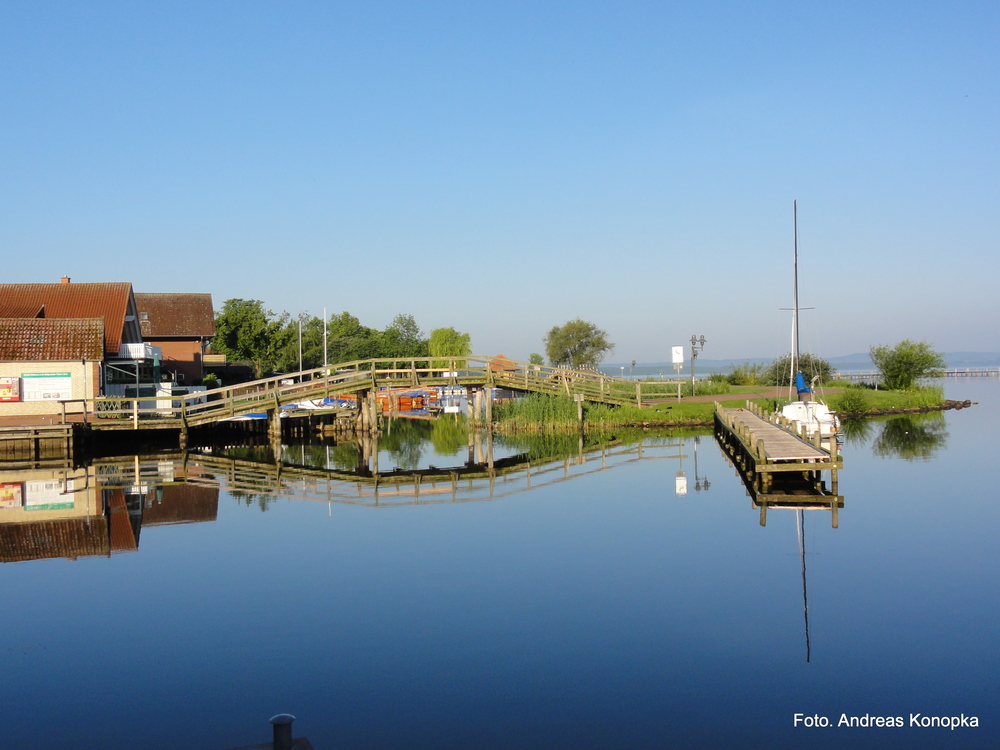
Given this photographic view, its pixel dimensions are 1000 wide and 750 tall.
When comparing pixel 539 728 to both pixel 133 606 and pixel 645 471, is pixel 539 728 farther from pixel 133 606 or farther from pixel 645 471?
pixel 645 471

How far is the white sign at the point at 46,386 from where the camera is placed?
118 feet

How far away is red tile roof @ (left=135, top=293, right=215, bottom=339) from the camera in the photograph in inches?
2153

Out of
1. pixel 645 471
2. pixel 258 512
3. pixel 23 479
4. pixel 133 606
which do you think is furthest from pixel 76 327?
pixel 133 606

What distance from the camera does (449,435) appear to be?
41.4m

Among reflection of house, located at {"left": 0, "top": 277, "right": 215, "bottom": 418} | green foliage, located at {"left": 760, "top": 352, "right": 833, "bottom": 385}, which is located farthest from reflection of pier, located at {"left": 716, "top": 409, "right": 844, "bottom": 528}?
green foliage, located at {"left": 760, "top": 352, "right": 833, "bottom": 385}

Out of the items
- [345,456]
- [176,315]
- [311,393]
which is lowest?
[345,456]

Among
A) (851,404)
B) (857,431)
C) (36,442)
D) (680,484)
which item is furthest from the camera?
(851,404)

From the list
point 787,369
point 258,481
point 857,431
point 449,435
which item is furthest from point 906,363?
point 258,481

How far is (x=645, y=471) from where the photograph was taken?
25875 mm

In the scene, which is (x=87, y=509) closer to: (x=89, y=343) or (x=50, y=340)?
(x=89, y=343)

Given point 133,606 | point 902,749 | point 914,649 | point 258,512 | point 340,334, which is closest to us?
point 902,749

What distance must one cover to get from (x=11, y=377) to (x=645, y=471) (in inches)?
1041

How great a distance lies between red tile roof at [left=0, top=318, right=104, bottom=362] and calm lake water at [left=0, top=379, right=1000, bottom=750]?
16754 millimetres

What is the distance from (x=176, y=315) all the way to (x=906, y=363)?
46351 mm
